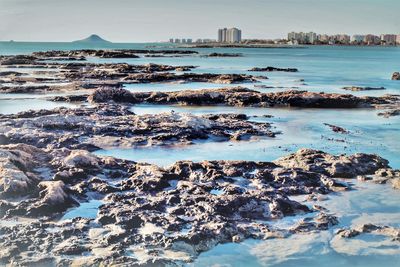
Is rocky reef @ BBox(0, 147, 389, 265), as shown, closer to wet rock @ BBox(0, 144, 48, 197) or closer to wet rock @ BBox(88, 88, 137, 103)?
wet rock @ BBox(0, 144, 48, 197)

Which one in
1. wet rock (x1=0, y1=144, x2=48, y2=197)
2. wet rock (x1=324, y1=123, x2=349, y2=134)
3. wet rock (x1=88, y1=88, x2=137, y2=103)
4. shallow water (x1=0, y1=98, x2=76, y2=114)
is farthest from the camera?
wet rock (x1=88, y1=88, x2=137, y2=103)

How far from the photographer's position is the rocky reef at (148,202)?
711cm

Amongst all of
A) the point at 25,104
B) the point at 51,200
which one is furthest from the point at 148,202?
the point at 25,104

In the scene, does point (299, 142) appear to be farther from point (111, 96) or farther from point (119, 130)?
point (111, 96)

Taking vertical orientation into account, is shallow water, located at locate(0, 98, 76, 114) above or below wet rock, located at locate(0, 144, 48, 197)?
below

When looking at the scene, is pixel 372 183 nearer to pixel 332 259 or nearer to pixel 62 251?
pixel 332 259

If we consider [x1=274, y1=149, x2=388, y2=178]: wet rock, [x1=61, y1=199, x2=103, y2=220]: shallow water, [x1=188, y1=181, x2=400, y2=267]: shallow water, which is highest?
[x1=274, y1=149, x2=388, y2=178]: wet rock

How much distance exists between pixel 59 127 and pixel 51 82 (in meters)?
19.6

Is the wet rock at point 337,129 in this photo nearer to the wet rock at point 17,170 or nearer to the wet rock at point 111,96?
the wet rock at point 111,96

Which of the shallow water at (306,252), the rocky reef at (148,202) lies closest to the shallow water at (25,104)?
the rocky reef at (148,202)

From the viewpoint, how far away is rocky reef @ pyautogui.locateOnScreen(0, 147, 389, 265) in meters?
7.11

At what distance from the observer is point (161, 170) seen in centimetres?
1046

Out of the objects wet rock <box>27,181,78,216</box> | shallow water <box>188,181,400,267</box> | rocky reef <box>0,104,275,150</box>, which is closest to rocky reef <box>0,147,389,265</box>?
wet rock <box>27,181,78,216</box>

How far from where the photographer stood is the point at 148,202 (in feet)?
29.1
